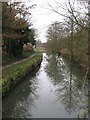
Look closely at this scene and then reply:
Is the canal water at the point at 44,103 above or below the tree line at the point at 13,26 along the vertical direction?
below

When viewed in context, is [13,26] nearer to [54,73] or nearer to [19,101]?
[54,73]

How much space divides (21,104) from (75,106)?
3.20 metres

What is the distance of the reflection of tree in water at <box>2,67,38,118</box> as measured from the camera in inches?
496

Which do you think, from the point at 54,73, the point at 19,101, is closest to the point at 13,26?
the point at 54,73

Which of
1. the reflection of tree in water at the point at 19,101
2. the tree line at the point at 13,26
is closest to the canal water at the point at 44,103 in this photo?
the reflection of tree in water at the point at 19,101

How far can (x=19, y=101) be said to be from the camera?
1543cm

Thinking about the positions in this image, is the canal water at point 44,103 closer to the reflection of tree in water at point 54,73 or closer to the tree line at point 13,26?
the reflection of tree in water at point 54,73

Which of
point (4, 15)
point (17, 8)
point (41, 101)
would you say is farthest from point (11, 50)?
point (41, 101)

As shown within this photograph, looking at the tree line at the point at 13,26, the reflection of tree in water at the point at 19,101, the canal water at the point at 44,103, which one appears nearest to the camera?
the canal water at the point at 44,103

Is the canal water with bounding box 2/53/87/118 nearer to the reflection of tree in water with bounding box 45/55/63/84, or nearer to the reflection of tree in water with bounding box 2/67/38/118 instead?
the reflection of tree in water with bounding box 2/67/38/118

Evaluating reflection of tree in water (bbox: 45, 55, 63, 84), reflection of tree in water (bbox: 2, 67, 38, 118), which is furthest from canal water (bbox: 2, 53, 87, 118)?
reflection of tree in water (bbox: 45, 55, 63, 84)

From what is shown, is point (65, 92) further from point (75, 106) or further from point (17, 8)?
point (17, 8)

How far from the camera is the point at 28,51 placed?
55688 mm

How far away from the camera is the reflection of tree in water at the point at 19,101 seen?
41.4 ft
